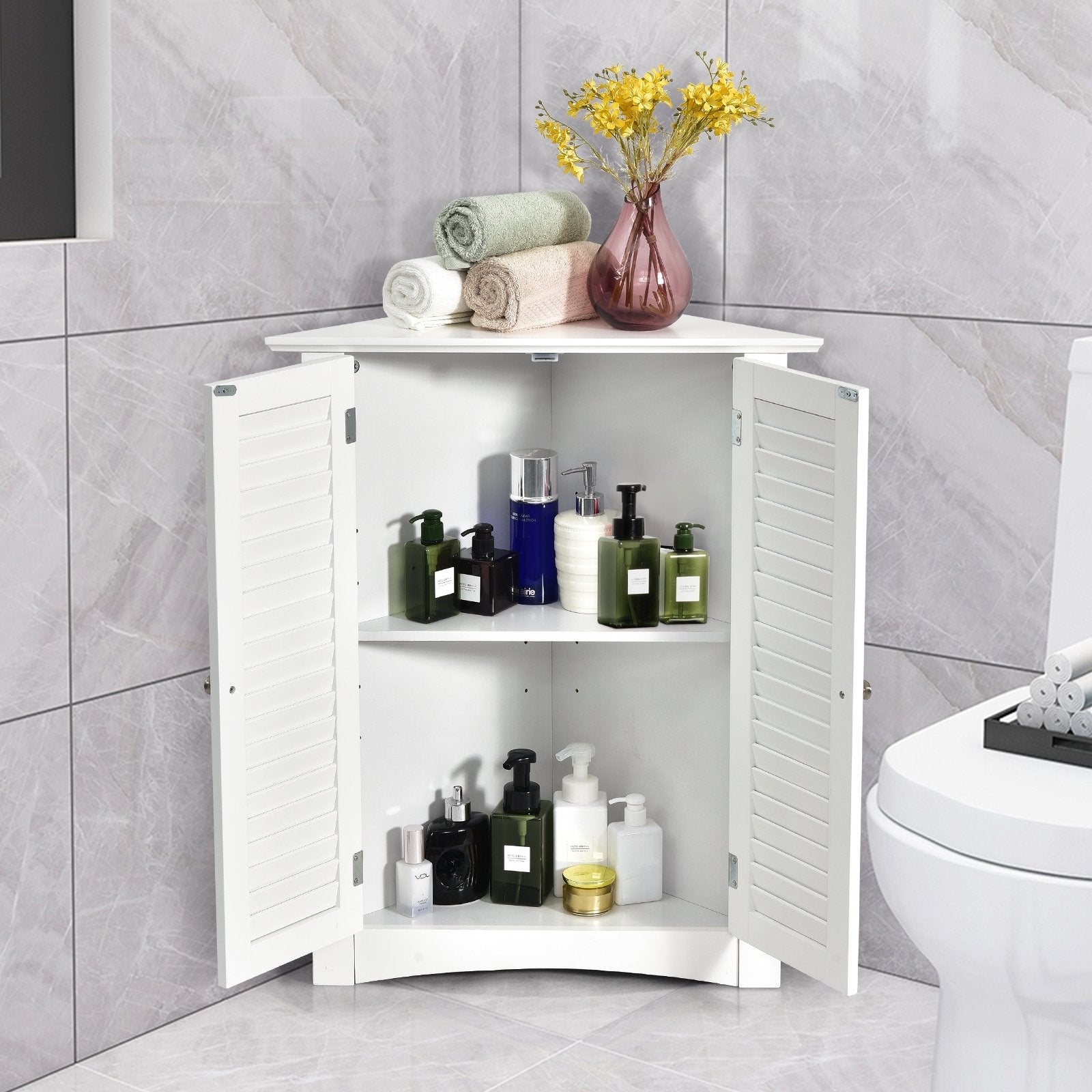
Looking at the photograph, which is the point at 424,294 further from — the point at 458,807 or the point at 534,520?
the point at 458,807

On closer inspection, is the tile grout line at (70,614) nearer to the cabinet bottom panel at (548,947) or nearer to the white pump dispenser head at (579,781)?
the cabinet bottom panel at (548,947)

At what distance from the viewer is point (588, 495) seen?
6.82 feet

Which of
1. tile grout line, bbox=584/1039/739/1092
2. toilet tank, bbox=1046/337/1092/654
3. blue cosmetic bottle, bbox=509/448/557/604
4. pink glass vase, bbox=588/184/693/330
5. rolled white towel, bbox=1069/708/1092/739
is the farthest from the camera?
blue cosmetic bottle, bbox=509/448/557/604

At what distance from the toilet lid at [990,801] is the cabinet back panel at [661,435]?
602 mm

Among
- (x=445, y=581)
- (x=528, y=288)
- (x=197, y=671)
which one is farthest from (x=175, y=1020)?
(x=528, y=288)

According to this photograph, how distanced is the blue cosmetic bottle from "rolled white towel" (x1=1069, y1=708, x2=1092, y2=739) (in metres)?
0.84

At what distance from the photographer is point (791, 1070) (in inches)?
75.2

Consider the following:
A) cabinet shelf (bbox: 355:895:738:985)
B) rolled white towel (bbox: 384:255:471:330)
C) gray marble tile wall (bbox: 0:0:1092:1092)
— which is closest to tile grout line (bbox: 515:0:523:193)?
gray marble tile wall (bbox: 0:0:1092:1092)

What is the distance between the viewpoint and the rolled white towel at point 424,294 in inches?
78.4

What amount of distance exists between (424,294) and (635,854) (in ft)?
2.65

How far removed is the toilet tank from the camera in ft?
5.77

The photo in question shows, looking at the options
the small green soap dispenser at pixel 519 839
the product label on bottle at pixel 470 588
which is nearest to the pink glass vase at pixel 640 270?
the product label on bottle at pixel 470 588

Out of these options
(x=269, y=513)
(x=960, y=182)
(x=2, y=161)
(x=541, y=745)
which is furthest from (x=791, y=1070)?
(x=2, y=161)

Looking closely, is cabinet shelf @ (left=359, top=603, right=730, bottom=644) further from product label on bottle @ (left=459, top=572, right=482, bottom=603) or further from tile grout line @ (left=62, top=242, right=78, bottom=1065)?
tile grout line @ (left=62, top=242, right=78, bottom=1065)
